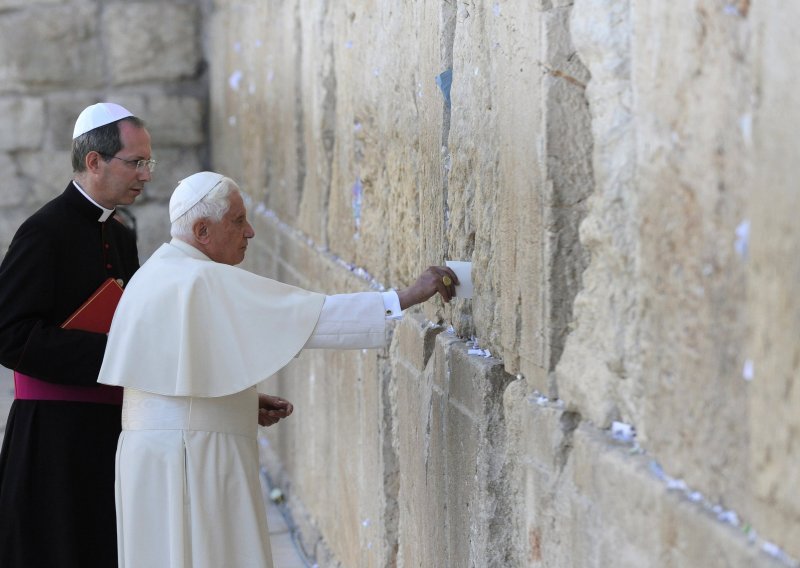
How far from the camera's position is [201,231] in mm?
3314

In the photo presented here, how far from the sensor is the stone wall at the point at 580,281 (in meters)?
1.56

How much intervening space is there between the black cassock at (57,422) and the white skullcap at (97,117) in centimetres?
20

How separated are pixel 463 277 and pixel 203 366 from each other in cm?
74

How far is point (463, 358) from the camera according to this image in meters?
2.93

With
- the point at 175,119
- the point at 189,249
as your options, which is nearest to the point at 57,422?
the point at 189,249

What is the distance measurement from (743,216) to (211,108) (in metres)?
8.71

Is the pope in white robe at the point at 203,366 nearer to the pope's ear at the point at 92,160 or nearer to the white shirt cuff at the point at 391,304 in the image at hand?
the white shirt cuff at the point at 391,304


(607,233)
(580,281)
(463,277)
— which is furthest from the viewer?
(463,277)

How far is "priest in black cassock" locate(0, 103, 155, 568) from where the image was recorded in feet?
11.7

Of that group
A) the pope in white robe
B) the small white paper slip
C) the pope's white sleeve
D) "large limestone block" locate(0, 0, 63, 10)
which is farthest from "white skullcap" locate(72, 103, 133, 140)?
"large limestone block" locate(0, 0, 63, 10)

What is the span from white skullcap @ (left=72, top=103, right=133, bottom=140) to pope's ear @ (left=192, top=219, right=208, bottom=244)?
2.46ft

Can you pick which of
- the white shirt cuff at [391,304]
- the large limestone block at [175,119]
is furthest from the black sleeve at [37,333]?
the large limestone block at [175,119]

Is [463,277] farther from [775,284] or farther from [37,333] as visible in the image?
[775,284]

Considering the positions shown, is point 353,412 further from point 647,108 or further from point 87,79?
point 87,79
